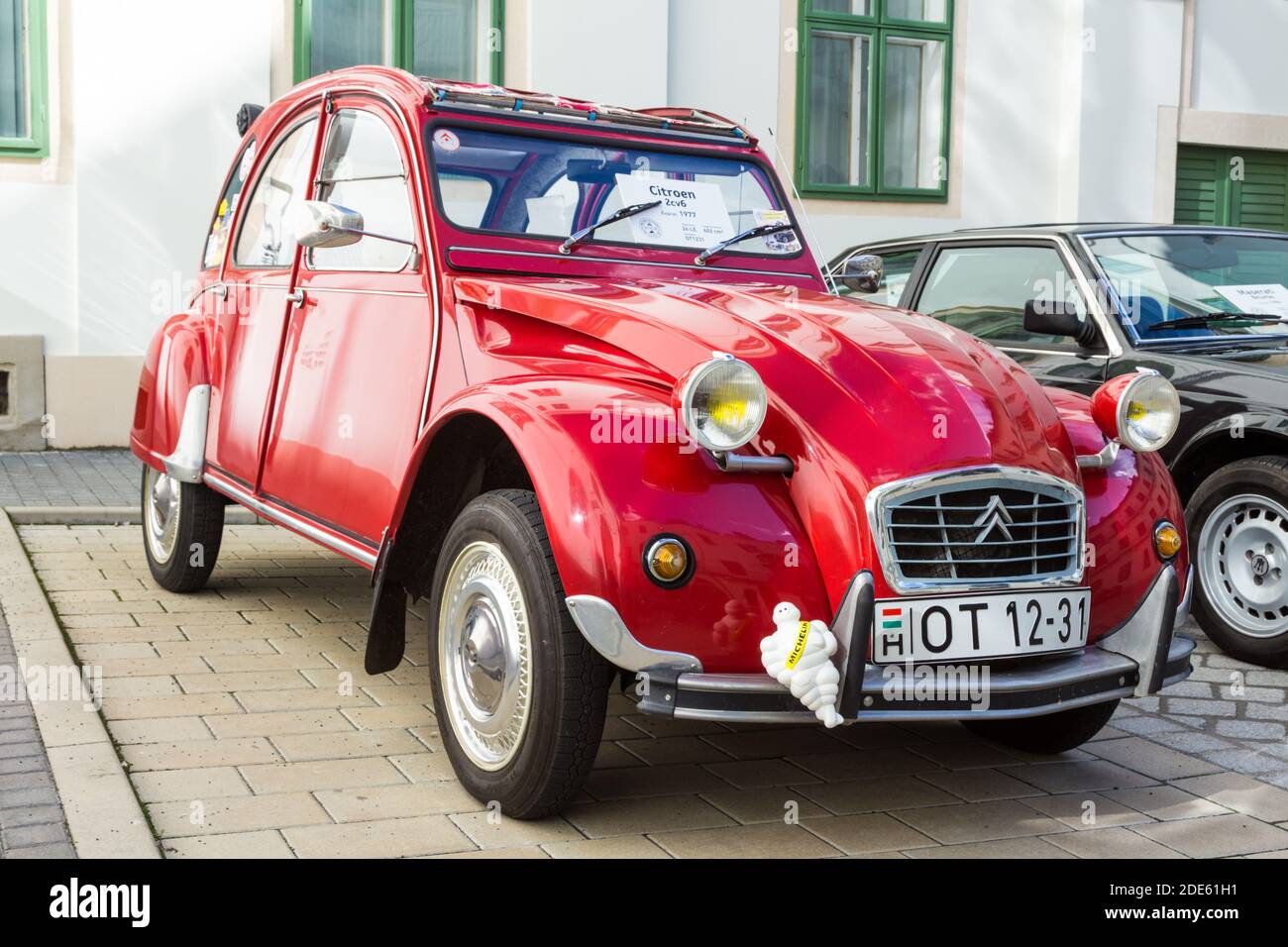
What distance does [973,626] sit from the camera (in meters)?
3.58

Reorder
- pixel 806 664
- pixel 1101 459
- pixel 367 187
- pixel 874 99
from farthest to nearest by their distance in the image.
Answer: pixel 874 99
pixel 367 187
pixel 1101 459
pixel 806 664

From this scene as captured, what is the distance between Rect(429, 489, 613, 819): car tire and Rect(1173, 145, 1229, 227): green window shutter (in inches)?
463

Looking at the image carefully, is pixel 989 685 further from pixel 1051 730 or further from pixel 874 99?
pixel 874 99

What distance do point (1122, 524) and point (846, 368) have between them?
0.92 metres

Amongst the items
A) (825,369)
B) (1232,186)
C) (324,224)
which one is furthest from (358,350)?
(1232,186)

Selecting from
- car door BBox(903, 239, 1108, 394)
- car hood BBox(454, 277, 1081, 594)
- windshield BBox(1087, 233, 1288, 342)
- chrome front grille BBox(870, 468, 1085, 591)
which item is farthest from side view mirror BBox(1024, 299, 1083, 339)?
chrome front grille BBox(870, 468, 1085, 591)

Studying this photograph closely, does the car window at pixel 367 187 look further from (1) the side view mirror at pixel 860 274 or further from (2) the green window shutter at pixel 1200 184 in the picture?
(2) the green window shutter at pixel 1200 184

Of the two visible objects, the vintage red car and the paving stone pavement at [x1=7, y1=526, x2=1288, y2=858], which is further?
the paving stone pavement at [x1=7, y1=526, x2=1288, y2=858]

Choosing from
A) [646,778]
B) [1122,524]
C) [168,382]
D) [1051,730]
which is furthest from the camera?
[168,382]

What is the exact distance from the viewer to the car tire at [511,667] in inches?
140

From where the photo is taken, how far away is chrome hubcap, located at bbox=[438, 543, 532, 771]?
3.76 metres

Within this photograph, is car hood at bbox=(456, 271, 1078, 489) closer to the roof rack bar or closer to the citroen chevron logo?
the citroen chevron logo

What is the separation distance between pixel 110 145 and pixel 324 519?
21.5 feet
